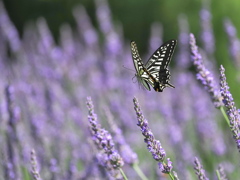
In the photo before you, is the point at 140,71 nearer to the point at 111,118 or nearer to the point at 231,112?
the point at 111,118

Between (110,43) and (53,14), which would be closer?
(110,43)

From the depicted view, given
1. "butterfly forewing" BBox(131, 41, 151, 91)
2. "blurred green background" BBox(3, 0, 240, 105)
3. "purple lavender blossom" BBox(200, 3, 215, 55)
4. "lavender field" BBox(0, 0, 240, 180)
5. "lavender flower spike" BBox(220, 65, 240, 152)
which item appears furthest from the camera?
"blurred green background" BBox(3, 0, 240, 105)

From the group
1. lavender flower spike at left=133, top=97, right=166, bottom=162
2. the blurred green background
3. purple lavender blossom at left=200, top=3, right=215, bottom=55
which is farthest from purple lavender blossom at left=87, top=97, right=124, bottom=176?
the blurred green background

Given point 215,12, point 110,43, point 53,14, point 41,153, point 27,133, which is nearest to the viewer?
point 41,153

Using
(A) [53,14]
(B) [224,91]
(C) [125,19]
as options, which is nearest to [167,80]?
(B) [224,91]

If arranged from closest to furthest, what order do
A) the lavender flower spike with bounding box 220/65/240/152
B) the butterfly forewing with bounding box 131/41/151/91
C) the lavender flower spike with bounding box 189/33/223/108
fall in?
the lavender flower spike with bounding box 220/65/240/152 < the lavender flower spike with bounding box 189/33/223/108 < the butterfly forewing with bounding box 131/41/151/91

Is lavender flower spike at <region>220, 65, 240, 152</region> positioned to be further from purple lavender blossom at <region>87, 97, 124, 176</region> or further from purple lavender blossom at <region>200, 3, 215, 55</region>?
purple lavender blossom at <region>200, 3, 215, 55</region>

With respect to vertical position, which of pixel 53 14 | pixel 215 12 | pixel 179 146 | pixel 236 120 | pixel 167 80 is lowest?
pixel 236 120

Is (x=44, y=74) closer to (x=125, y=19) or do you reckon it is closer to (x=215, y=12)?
(x=215, y=12)
